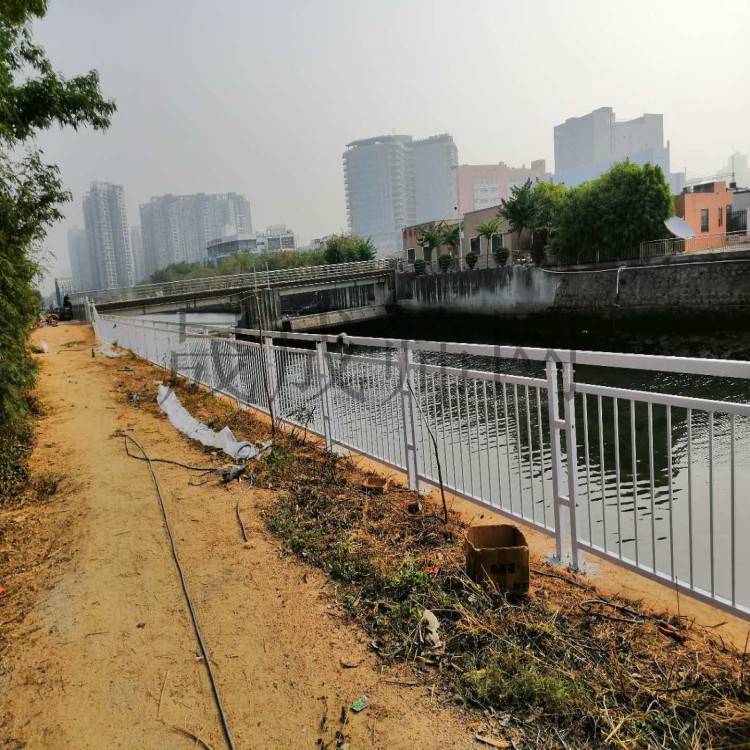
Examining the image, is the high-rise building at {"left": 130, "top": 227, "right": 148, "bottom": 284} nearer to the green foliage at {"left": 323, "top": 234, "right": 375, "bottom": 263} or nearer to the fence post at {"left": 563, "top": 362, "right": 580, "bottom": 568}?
the green foliage at {"left": 323, "top": 234, "right": 375, "bottom": 263}

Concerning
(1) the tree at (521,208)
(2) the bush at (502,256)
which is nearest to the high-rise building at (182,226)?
(1) the tree at (521,208)

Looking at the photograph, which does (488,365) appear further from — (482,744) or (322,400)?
(482,744)

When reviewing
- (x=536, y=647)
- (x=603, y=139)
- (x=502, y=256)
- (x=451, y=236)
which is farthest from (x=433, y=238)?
(x=603, y=139)

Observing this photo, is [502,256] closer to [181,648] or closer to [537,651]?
[537,651]

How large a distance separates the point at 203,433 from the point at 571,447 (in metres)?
4.51

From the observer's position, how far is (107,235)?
280ft

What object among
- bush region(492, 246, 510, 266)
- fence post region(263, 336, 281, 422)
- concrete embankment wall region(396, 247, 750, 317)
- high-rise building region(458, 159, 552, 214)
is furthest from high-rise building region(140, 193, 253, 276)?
fence post region(263, 336, 281, 422)

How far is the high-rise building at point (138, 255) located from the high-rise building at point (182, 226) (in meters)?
0.61

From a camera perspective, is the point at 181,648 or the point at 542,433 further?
the point at 542,433

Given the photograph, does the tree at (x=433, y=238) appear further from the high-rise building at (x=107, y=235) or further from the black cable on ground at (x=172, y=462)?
the high-rise building at (x=107, y=235)

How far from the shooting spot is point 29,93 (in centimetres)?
1184

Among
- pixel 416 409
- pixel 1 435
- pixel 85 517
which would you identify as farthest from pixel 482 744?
pixel 1 435

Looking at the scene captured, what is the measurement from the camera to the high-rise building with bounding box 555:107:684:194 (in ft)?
487

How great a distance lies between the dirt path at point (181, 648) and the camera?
7.37 ft
